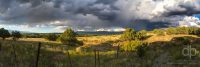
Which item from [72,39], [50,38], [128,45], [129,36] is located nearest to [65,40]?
[72,39]

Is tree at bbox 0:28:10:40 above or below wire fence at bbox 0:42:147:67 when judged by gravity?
above

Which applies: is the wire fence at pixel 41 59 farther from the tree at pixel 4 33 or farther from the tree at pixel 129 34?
the tree at pixel 4 33

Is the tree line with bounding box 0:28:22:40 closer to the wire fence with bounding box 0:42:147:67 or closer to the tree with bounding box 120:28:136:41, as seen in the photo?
the tree with bounding box 120:28:136:41

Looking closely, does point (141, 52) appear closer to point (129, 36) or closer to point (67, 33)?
point (67, 33)

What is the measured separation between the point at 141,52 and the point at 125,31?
331 ft

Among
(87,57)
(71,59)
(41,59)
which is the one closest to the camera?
(41,59)

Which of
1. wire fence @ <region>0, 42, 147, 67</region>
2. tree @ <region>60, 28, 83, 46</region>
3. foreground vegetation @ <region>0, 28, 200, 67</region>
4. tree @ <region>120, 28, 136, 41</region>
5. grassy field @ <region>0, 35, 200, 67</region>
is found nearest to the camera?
wire fence @ <region>0, 42, 147, 67</region>

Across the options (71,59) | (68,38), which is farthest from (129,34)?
(71,59)

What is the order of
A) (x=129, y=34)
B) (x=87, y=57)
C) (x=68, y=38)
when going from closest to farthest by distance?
(x=87, y=57)
(x=68, y=38)
(x=129, y=34)

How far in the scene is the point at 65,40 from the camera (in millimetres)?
132625

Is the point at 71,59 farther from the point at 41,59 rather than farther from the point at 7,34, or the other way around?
the point at 7,34

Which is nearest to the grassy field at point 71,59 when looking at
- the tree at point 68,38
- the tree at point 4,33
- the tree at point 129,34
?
the tree at point 68,38

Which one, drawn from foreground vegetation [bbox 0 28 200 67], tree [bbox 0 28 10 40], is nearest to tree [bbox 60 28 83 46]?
tree [bbox 0 28 10 40]

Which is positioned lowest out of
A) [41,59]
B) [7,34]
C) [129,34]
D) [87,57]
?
[87,57]
